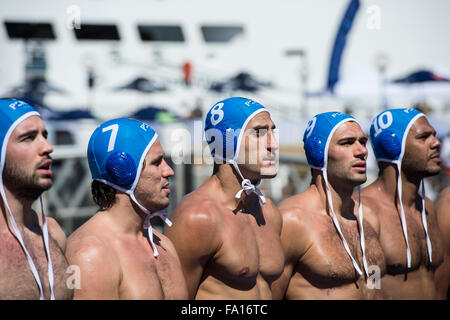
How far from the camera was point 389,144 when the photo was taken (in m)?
6.85

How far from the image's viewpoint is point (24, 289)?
3.65 m

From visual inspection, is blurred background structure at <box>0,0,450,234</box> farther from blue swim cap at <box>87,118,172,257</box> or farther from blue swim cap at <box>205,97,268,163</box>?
blue swim cap at <box>87,118,172,257</box>

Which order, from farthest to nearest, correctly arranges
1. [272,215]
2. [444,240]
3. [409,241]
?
1. [444,240]
2. [409,241]
3. [272,215]

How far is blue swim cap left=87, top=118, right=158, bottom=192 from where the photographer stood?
4.40 meters

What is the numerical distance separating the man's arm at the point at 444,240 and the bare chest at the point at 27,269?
4498 mm

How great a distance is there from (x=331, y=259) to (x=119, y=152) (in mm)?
2285

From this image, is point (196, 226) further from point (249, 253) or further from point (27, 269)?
point (27, 269)

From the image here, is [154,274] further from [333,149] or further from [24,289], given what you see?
[333,149]

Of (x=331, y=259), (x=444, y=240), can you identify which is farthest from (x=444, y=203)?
(x=331, y=259)

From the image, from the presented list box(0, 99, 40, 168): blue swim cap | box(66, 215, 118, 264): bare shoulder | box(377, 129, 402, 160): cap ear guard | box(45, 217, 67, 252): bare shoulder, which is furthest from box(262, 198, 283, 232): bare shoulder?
box(0, 99, 40, 168): blue swim cap

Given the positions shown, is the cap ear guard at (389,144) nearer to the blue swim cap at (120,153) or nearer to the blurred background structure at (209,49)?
the blue swim cap at (120,153)

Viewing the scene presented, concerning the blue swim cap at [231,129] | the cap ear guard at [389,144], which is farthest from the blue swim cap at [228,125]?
the cap ear guard at [389,144]

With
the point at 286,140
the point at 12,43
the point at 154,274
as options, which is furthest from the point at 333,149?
the point at 12,43

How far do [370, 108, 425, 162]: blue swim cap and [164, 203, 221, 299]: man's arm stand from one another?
2.67 m
